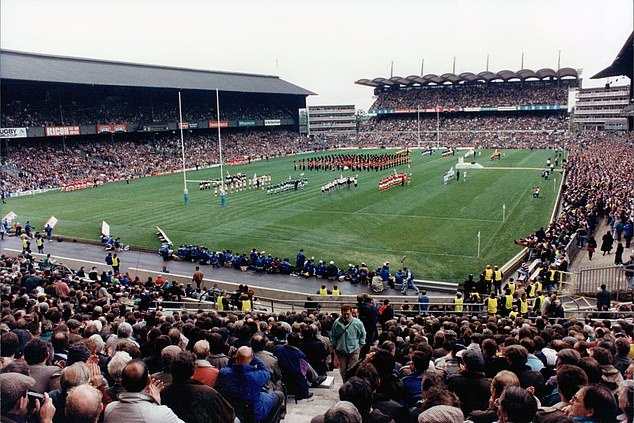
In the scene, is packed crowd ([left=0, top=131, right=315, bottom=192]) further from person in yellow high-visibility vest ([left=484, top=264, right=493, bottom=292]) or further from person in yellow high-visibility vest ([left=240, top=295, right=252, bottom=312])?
person in yellow high-visibility vest ([left=484, top=264, right=493, bottom=292])

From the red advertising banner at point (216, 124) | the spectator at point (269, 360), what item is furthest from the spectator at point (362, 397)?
the red advertising banner at point (216, 124)

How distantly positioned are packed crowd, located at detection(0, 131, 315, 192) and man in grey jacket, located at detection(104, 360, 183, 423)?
158 ft

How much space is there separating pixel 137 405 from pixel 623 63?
7062 centimetres

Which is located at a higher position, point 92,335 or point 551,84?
point 551,84

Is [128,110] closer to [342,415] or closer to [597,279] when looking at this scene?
[597,279]

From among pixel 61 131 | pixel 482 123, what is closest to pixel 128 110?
pixel 61 131

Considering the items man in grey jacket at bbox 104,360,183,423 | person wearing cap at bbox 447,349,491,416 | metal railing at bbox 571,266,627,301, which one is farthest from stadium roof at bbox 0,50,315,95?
person wearing cap at bbox 447,349,491,416

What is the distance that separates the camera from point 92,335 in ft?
24.6

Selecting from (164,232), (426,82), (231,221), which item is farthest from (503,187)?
(426,82)

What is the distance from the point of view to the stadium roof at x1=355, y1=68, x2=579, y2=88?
95.7 metres

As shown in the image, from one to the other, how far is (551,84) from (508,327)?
10208 cm

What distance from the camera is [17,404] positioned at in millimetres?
4062

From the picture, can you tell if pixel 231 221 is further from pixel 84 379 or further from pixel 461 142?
pixel 461 142

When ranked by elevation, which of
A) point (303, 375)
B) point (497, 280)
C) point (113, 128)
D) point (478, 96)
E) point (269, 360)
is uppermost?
point (478, 96)
